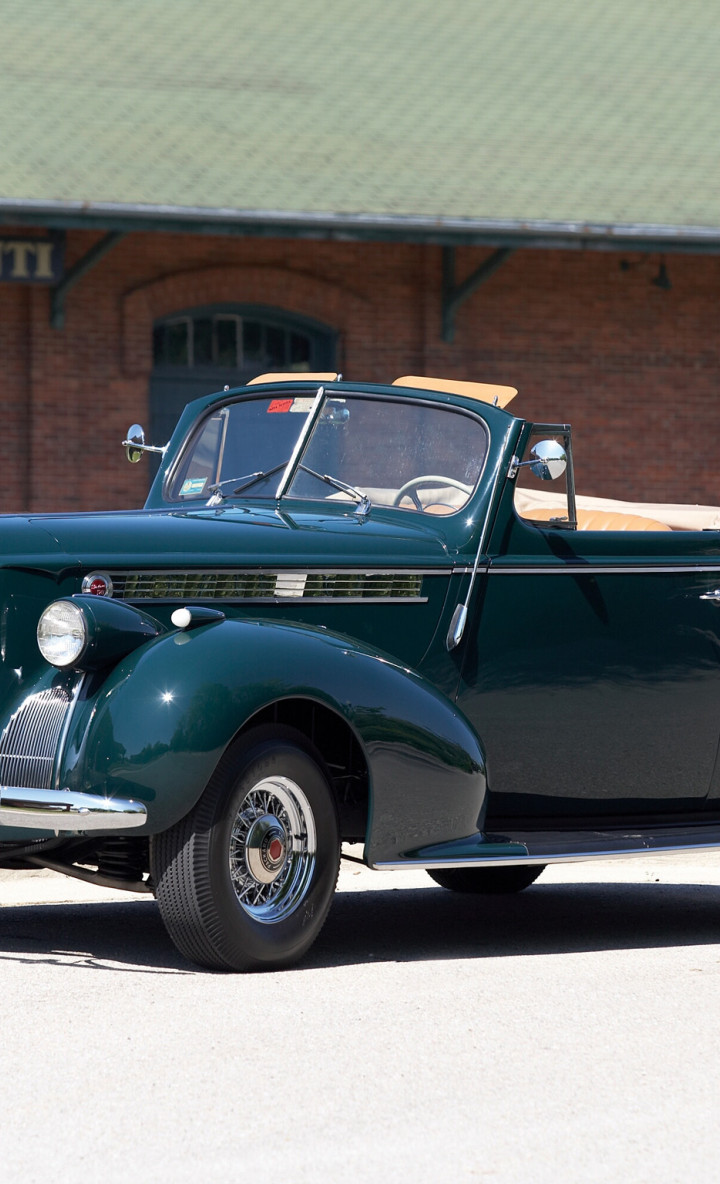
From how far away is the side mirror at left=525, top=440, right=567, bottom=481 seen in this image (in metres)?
6.76

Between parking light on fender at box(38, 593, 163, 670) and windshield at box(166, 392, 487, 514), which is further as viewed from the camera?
windshield at box(166, 392, 487, 514)

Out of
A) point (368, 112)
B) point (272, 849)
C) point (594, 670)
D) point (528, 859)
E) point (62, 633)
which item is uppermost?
point (368, 112)

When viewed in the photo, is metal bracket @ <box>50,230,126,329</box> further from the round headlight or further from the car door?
the round headlight

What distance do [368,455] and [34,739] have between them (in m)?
1.96

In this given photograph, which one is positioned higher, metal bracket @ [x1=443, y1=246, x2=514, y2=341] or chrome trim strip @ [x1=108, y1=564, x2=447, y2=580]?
metal bracket @ [x1=443, y1=246, x2=514, y2=341]

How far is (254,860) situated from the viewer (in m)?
5.83

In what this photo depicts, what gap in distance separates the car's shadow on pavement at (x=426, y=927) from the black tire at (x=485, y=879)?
0.05 m

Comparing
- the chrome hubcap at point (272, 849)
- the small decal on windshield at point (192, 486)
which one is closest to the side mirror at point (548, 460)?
the small decal on windshield at point (192, 486)

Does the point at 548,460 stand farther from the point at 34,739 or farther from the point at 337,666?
the point at 34,739

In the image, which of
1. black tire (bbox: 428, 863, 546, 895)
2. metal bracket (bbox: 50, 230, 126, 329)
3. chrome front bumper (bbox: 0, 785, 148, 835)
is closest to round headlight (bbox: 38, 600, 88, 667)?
chrome front bumper (bbox: 0, 785, 148, 835)

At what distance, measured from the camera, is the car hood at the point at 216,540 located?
6.09 m

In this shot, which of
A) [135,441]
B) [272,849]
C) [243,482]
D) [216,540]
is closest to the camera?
[272,849]

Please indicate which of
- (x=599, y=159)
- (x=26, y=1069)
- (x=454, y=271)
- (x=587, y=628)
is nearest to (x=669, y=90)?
(x=599, y=159)

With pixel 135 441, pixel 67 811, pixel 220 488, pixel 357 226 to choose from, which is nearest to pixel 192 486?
pixel 220 488
